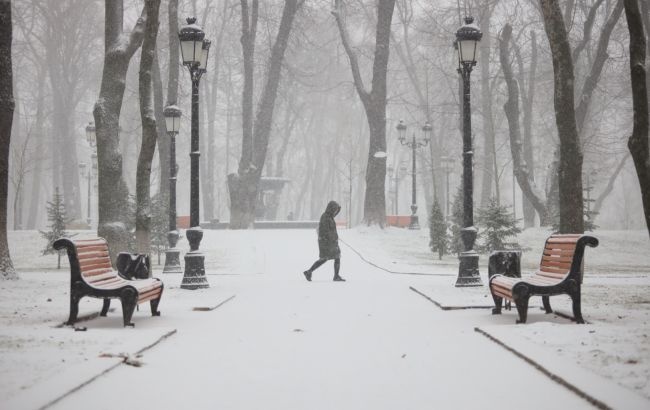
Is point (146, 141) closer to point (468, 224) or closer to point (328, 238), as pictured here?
point (328, 238)

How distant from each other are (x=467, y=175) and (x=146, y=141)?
6.85 metres

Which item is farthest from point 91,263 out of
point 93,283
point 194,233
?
point 194,233

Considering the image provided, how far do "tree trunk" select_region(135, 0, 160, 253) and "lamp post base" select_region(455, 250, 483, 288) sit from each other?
649cm

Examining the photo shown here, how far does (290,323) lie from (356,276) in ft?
27.2

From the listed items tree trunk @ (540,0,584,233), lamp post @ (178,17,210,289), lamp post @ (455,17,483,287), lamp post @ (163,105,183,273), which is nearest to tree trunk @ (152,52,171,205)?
lamp post @ (163,105,183,273)

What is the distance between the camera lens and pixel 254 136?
31.0m

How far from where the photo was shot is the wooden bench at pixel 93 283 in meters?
8.42

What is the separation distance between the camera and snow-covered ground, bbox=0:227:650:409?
5184mm

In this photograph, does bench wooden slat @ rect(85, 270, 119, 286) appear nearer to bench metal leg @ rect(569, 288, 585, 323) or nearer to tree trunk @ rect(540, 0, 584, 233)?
bench metal leg @ rect(569, 288, 585, 323)

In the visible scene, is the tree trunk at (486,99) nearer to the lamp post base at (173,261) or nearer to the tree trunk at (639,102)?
the lamp post base at (173,261)

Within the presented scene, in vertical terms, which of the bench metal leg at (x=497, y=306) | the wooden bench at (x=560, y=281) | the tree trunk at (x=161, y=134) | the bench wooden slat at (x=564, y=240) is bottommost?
the bench metal leg at (x=497, y=306)

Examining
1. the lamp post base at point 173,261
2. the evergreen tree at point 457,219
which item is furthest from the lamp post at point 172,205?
the evergreen tree at point 457,219

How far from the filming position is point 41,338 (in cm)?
725

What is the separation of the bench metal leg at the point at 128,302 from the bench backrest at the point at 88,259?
507 millimetres
